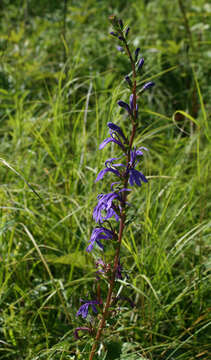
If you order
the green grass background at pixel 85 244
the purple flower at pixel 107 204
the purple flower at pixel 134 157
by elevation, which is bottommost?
the green grass background at pixel 85 244

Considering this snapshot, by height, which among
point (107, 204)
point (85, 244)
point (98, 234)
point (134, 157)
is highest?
point (134, 157)

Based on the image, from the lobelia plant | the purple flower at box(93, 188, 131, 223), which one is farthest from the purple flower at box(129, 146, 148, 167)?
the purple flower at box(93, 188, 131, 223)

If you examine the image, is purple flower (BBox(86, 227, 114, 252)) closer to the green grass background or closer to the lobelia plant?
the lobelia plant

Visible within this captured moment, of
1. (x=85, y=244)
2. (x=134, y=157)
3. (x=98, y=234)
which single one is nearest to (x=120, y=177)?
(x=134, y=157)

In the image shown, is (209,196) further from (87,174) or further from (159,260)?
(87,174)

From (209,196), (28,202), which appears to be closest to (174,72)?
(209,196)

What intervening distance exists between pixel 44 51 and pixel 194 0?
189 centimetres

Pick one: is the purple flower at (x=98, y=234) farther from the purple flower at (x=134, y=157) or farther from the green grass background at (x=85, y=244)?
the purple flower at (x=134, y=157)

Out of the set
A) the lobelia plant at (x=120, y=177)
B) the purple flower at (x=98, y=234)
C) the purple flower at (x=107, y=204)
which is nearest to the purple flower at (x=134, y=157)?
the lobelia plant at (x=120, y=177)

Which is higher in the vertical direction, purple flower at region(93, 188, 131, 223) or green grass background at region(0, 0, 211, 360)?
purple flower at region(93, 188, 131, 223)

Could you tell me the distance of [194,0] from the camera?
4.65 meters

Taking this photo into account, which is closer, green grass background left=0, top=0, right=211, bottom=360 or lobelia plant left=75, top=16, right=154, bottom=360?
lobelia plant left=75, top=16, right=154, bottom=360

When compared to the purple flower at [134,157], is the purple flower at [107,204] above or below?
below

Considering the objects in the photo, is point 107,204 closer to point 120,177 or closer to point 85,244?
point 120,177
